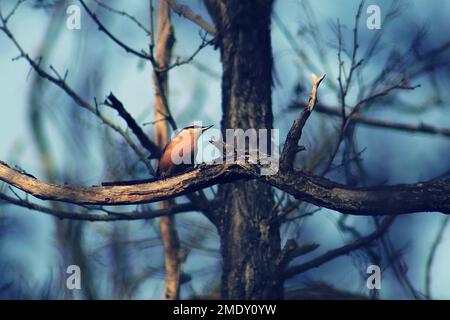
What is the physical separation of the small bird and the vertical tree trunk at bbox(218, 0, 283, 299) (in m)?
0.30

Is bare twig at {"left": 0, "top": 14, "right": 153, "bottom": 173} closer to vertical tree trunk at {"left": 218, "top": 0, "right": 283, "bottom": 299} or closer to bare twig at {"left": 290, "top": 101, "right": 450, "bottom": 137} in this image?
vertical tree trunk at {"left": 218, "top": 0, "right": 283, "bottom": 299}

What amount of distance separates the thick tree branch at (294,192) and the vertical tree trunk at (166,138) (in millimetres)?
1976

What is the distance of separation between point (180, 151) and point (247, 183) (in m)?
0.61

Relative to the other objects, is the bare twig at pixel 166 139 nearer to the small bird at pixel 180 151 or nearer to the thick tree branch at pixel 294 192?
the small bird at pixel 180 151

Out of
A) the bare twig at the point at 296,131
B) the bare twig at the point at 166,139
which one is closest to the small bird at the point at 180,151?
the bare twig at the point at 166,139

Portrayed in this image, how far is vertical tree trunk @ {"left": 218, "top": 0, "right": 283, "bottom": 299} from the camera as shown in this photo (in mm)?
5809

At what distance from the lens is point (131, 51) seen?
592 cm

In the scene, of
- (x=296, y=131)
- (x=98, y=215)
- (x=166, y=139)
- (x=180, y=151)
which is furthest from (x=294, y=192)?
(x=166, y=139)

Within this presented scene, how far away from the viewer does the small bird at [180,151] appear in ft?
19.4
